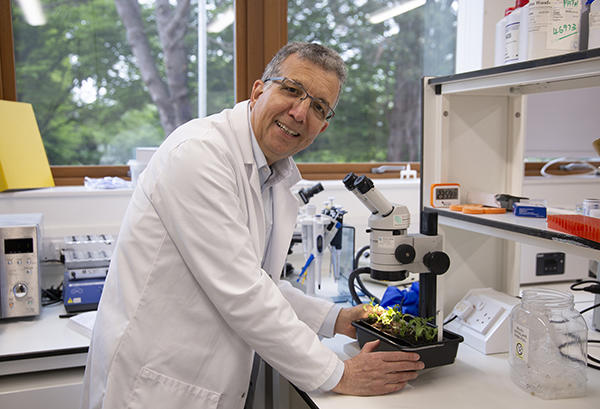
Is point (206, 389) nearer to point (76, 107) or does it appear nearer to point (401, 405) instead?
point (401, 405)

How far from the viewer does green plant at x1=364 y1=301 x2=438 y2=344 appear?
1.29m

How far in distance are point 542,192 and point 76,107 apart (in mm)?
2370

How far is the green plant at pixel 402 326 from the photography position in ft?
4.23

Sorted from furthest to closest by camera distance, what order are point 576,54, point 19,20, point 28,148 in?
point 19,20 < point 28,148 < point 576,54

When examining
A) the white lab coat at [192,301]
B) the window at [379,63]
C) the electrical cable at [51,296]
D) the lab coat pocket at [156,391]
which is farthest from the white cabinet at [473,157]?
the electrical cable at [51,296]

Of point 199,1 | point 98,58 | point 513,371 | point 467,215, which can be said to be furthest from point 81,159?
point 513,371

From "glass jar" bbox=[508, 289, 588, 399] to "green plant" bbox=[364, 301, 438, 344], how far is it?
209mm

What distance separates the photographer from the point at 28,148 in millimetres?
2170

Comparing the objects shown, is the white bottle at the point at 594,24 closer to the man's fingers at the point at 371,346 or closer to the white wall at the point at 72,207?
the man's fingers at the point at 371,346

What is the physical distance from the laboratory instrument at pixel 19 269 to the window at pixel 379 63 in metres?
1.52

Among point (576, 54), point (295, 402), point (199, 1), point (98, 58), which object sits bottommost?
point (295, 402)

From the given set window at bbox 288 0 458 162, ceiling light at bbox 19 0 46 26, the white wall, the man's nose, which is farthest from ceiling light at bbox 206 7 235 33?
the man's nose

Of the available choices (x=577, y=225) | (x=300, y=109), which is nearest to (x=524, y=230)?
(x=577, y=225)

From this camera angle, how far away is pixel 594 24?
3.86ft
